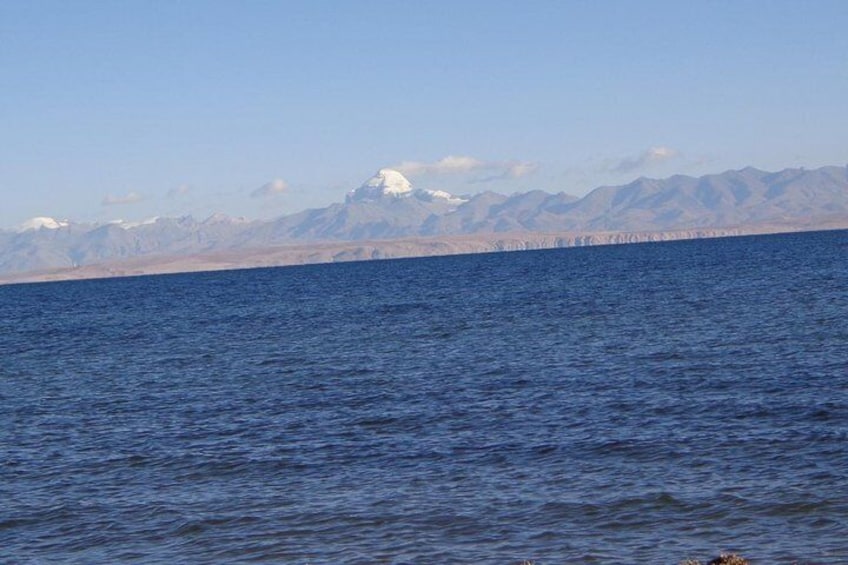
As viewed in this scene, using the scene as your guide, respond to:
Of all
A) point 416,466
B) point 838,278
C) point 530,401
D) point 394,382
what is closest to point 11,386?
point 394,382

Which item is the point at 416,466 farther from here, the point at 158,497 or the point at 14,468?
the point at 14,468

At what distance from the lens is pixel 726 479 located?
74.8ft

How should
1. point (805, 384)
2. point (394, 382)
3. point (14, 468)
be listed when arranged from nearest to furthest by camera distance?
point (14, 468) → point (805, 384) → point (394, 382)

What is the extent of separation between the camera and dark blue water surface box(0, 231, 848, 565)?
2036 cm

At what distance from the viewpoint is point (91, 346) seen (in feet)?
219

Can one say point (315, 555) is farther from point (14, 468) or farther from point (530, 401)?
point (530, 401)

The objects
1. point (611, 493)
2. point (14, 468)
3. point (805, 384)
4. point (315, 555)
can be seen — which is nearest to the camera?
point (315, 555)

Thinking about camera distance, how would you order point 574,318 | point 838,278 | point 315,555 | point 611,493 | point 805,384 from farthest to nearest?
point 838,278
point 574,318
point 805,384
point 611,493
point 315,555

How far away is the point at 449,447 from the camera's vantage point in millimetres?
27562

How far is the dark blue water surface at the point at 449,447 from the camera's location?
20359mm

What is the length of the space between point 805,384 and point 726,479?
11712 mm

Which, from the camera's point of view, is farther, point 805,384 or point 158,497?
point 805,384

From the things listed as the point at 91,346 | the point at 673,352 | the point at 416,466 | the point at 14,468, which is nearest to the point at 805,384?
the point at 673,352

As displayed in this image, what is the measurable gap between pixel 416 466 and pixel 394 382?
590 inches
